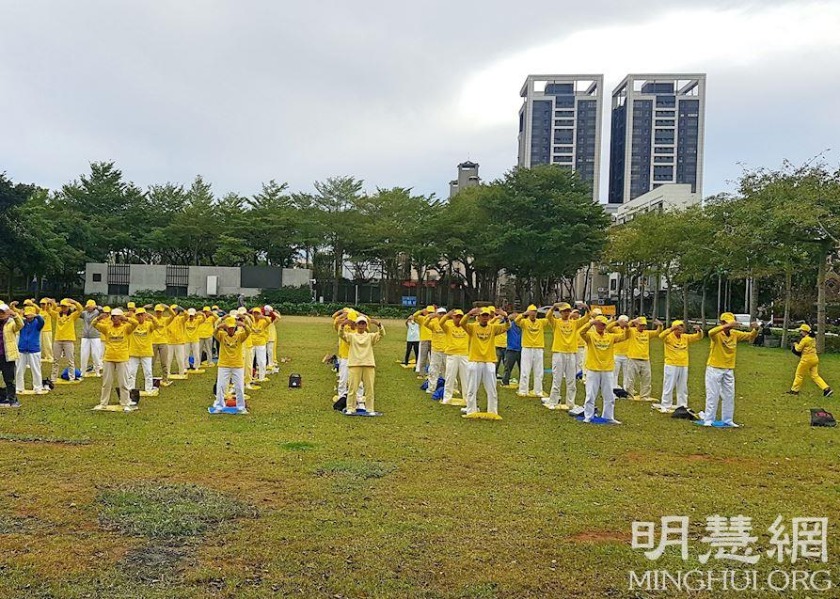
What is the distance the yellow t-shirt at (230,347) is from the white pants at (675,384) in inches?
303

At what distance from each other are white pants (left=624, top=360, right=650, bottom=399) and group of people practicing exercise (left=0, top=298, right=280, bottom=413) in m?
7.87

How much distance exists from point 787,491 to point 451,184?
263 ft

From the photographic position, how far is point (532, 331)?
47.4ft

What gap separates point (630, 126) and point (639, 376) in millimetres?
89951

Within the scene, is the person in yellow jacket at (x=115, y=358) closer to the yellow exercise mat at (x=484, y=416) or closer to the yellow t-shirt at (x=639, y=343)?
the yellow exercise mat at (x=484, y=416)

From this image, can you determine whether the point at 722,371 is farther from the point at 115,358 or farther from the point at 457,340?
the point at 115,358

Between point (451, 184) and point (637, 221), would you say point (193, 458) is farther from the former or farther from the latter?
point (451, 184)

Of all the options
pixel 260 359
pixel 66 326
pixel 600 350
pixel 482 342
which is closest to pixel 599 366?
pixel 600 350

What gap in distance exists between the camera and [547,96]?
98.1 metres

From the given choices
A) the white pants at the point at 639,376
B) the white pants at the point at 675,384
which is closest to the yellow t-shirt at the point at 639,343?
the white pants at the point at 639,376

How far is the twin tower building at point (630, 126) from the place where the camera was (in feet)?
317

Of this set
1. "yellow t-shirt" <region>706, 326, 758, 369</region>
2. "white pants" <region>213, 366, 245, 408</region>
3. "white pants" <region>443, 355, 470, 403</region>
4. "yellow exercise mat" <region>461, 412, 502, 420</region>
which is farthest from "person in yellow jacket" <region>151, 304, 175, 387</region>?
"yellow t-shirt" <region>706, 326, 758, 369</region>

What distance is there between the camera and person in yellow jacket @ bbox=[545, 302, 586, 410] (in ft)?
43.5

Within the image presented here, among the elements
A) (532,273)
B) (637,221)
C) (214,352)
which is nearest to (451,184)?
(532,273)
